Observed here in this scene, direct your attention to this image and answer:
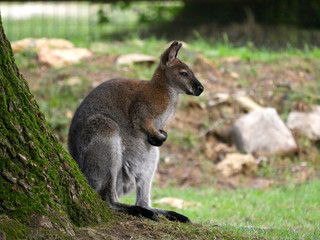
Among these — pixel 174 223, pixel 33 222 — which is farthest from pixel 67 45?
pixel 33 222

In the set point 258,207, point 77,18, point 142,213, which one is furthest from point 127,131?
point 77,18

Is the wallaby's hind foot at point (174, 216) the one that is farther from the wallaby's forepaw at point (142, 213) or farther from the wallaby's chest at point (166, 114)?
the wallaby's chest at point (166, 114)

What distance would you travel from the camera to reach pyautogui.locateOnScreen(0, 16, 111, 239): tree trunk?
144 inches

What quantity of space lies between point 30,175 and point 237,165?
6.29m

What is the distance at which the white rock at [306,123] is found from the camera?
10.3m

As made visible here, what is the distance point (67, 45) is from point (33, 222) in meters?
9.19

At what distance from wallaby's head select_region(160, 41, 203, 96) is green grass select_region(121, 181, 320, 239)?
1.43 m

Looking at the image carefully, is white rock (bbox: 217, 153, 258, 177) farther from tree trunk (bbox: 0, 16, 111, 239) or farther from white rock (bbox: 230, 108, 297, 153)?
tree trunk (bbox: 0, 16, 111, 239)

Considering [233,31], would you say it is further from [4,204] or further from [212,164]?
[4,204]

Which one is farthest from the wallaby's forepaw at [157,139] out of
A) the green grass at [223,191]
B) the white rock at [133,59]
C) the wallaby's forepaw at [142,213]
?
the white rock at [133,59]

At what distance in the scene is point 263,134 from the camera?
10.2 metres

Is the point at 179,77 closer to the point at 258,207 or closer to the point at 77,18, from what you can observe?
the point at 258,207

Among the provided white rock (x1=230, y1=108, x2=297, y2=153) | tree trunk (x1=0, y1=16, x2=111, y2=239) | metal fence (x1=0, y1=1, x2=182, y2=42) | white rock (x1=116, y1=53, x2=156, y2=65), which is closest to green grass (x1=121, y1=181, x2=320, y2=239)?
white rock (x1=230, y1=108, x2=297, y2=153)

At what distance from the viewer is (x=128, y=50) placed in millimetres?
12461
